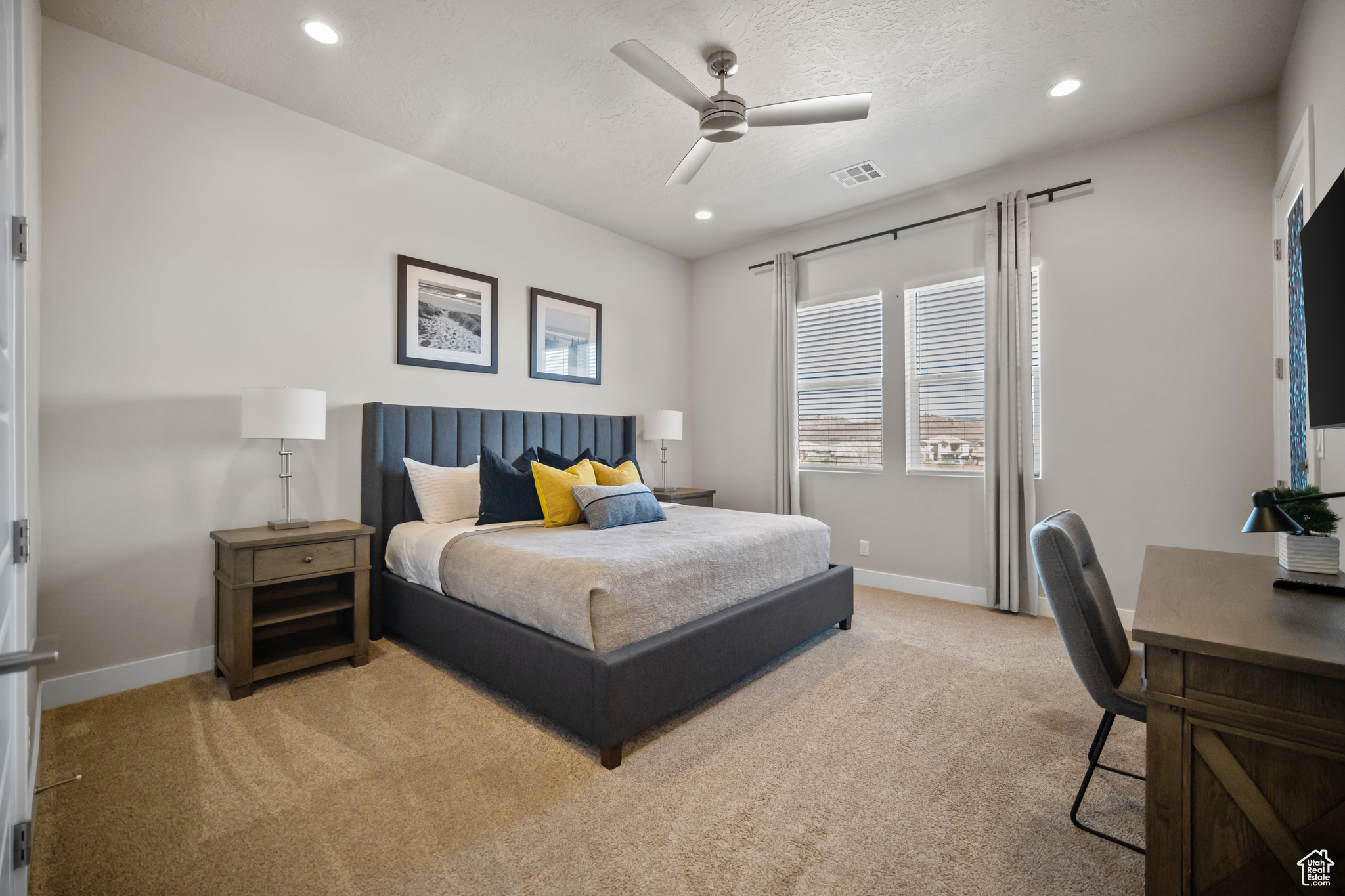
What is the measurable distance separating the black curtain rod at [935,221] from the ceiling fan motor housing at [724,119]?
2.15 meters

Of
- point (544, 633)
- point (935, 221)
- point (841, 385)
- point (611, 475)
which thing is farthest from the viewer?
point (841, 385)

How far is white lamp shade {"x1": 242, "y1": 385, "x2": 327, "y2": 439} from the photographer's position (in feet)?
8.61

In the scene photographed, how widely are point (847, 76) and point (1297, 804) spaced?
3.06 meters

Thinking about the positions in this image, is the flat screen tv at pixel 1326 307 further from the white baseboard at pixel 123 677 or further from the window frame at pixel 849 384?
the white baseboard at pixel 123 677

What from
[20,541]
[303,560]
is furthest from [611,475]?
[20,541]

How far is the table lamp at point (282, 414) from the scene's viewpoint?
262cm

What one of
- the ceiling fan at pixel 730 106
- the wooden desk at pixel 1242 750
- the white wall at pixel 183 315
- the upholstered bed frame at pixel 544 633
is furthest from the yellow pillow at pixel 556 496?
the wooden desk at pixel 1242 750

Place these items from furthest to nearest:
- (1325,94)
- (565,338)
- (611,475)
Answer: (565,338), (611,475), (1325,94)

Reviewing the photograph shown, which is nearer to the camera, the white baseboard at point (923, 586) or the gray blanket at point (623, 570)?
the gray blanket at point (623, 570)

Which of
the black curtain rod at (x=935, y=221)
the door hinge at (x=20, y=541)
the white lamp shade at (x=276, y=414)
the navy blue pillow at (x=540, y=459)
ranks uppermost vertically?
the black curtain rod at (x=935, y=221)

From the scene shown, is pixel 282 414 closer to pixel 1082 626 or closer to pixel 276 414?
pixel 276 414

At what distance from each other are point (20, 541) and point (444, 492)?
201 centimetres

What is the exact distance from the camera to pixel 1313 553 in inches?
60.7

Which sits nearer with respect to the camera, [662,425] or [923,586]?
[923,586]
